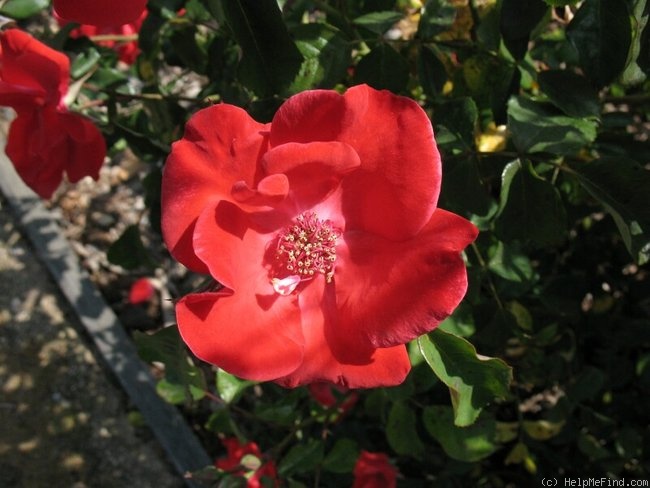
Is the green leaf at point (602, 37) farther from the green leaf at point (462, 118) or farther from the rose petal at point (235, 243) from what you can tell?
the rose petal at point (235, 243)

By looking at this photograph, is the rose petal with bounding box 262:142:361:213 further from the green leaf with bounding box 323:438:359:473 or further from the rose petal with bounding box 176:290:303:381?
the green leaf with bounding box 323:438:359:473

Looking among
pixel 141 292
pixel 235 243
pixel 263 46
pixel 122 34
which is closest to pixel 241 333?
pixel 235 243

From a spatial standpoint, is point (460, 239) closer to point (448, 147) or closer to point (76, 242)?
point (448, 147)

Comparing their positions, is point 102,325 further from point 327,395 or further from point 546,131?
point 546,131

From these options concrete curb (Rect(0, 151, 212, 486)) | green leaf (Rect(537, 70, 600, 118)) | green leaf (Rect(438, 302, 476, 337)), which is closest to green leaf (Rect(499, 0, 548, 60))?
green leaf (Rect(537, 70, 600, 118))

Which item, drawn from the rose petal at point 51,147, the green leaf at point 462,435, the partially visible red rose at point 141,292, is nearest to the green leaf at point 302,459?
the green leaf at point 462,435

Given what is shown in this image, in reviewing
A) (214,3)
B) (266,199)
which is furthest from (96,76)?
(266,199)

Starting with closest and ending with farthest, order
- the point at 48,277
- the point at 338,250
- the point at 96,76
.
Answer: the point at 338,250 → the point at 96,76 → the point at 48,277
